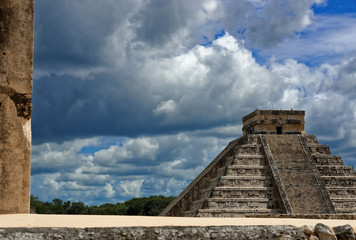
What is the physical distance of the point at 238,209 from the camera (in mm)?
22531

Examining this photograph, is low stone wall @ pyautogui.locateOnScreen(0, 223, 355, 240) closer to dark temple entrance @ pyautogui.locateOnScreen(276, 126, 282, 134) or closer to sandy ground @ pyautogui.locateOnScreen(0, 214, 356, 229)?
sandy ground @ pyautogui.locateOnScreen(0, 214, 356, 229)

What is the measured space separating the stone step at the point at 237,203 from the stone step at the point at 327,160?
16.8ft

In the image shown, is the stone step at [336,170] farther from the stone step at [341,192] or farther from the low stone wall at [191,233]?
the low stone wall at [191,233]

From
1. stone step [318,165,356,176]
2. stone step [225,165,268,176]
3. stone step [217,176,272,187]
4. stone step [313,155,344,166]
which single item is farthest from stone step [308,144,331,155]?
stone step [217,176,272,187]

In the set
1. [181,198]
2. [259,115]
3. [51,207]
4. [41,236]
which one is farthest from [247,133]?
[51,207]

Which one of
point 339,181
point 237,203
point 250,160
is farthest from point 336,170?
point 237,203

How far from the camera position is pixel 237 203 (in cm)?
2286

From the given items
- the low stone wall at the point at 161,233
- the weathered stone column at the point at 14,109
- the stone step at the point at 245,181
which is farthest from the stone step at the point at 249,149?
the low stone wall at the point at 161,233

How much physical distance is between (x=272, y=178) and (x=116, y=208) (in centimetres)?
3726

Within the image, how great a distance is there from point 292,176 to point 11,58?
2095 cm

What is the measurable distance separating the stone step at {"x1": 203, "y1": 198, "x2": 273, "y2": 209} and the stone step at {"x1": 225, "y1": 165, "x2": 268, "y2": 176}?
179cm

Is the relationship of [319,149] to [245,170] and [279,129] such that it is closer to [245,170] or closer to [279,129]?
[279,129]

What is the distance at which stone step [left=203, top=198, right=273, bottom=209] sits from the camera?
22531mm

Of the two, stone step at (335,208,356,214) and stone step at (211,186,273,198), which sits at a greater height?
stone step at (211,186,273,198)
